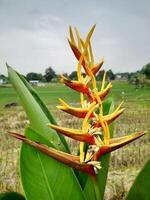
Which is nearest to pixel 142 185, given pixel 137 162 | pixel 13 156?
pixel 137 162

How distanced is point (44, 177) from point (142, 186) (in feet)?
0.78

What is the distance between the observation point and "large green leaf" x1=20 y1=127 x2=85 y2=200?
0.85 m

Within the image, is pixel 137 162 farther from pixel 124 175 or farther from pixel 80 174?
pixel 80 174

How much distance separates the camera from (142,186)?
0.95 m

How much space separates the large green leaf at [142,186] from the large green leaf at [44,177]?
0.45ft

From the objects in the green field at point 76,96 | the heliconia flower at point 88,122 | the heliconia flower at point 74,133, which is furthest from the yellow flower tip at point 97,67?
the green field at point 76,96

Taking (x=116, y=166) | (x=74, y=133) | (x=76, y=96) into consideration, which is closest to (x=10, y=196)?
(x=74, y=133)

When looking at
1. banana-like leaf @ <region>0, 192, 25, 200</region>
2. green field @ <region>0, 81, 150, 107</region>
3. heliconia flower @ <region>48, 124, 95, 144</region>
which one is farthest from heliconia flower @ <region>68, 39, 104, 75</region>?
green field @ <region>0, 81, 150, 107</region>

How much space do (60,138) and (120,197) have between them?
243 centimetres

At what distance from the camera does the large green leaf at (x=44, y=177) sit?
2.80 ft

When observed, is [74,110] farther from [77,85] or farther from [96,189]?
[96,189]

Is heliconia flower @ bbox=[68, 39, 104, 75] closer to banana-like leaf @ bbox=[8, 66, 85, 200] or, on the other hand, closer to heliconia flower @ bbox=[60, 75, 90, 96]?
heliconia flower @ bbox=[60, 75, 90, 96]

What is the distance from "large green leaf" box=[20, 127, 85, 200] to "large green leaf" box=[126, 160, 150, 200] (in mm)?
137

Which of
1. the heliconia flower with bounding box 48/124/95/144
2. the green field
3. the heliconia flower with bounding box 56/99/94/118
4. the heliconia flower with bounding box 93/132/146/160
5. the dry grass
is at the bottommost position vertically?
the green field
